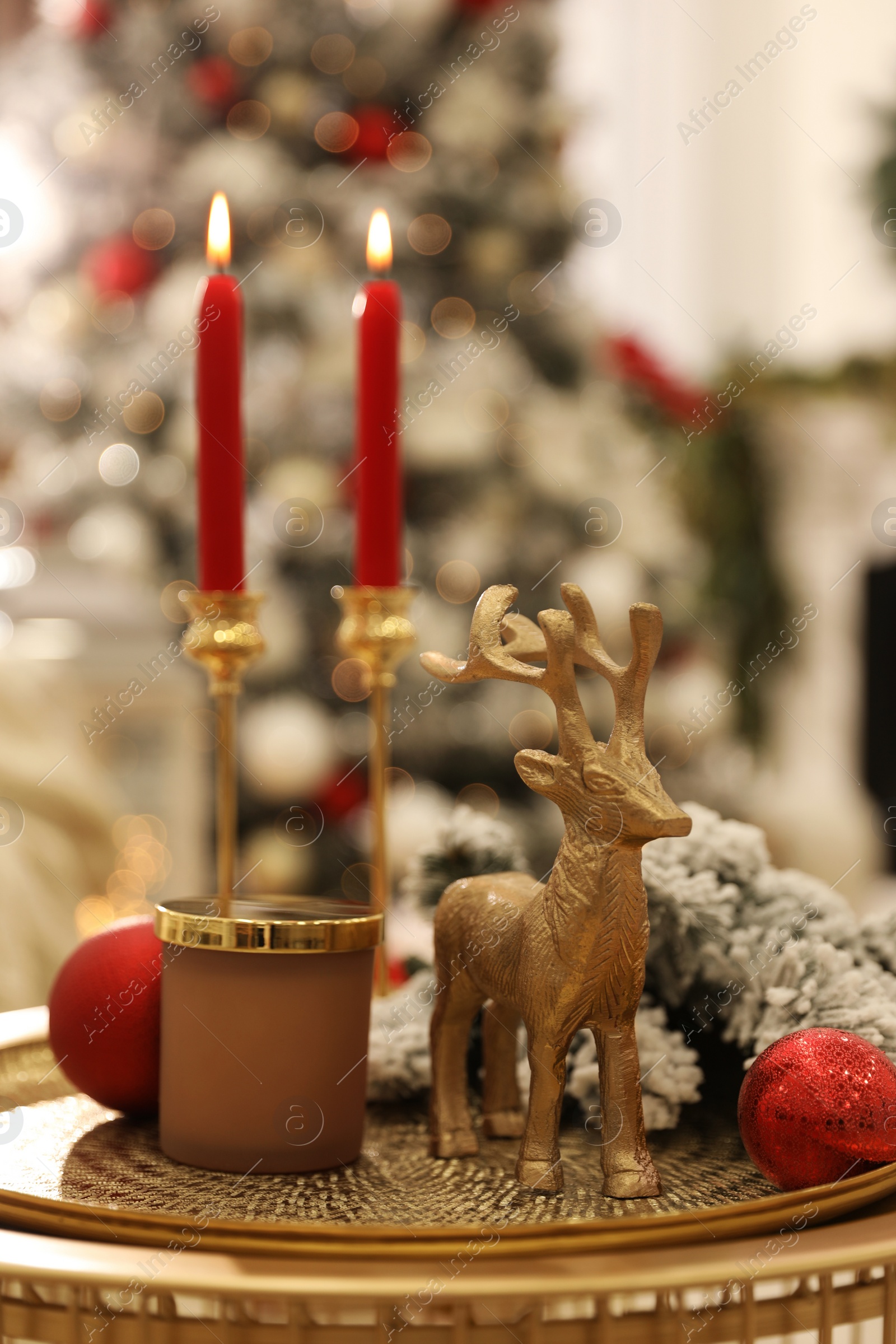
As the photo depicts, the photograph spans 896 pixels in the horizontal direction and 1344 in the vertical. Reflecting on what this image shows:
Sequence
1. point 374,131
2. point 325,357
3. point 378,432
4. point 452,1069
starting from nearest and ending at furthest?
1. point 452,1069
2. point 378,432
3. point 325,357
4. point 374,131

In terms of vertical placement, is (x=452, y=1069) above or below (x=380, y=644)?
below

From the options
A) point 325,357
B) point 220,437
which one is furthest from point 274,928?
point 325,357

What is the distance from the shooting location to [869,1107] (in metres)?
0.55

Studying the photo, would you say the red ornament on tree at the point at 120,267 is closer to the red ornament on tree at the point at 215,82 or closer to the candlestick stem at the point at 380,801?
the red ornament on tree at the point at 215,82

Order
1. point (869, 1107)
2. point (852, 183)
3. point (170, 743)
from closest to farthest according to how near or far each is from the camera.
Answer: point (869, 1107)
point (170, 743)
point (852, 183)

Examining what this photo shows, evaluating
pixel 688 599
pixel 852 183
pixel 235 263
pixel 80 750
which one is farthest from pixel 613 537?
pixel 852 183

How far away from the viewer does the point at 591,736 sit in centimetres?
56

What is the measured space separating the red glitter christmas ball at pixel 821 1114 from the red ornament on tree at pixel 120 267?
243cm

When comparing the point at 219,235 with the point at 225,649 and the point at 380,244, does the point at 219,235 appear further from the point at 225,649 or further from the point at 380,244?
the point at 225,649

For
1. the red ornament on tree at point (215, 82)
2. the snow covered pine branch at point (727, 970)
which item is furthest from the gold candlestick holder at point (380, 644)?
the red ornament on tree at point (215, 82)

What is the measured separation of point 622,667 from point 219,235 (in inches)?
14.4

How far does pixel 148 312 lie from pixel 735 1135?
228 centimetres

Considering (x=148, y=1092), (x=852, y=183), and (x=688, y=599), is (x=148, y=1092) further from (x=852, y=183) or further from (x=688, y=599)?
(x=852, y=183)

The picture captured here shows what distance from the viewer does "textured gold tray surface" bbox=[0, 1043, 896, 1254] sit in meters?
0.47
